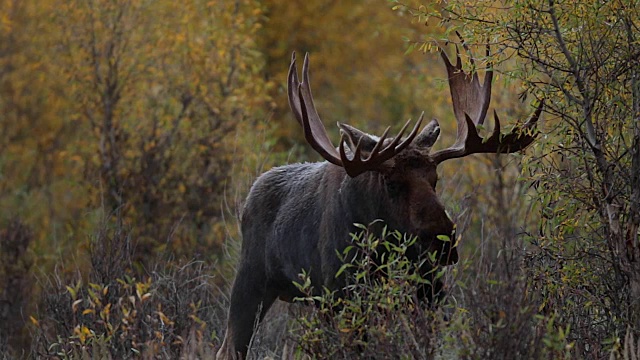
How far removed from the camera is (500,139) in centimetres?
760

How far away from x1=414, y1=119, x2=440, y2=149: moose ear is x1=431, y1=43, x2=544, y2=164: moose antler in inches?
3.2

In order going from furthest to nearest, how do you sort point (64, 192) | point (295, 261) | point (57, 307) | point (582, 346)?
point (64, 192) → point (57, 307) → point (295, 261) → point (582, 346)

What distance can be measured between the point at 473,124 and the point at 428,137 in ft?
1.04

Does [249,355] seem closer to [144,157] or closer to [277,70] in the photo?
[144,157]

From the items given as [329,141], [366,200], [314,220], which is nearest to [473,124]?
[366,200]

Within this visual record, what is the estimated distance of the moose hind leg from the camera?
8.43m

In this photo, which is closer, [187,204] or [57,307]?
[57,307]

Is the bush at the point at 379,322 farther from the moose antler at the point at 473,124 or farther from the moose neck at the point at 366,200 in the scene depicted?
the moose antler at the point at 473,124

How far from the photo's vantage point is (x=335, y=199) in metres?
7.99

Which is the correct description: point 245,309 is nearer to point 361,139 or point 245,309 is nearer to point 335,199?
point 335,199

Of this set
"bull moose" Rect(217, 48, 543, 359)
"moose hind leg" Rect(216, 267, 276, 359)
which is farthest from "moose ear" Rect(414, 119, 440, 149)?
"moose hind leg" Rect(216, 267, 276, 359)

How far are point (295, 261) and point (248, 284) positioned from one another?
0.47 meters

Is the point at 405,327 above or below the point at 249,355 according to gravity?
above

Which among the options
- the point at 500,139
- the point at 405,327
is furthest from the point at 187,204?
the point at 405,327
